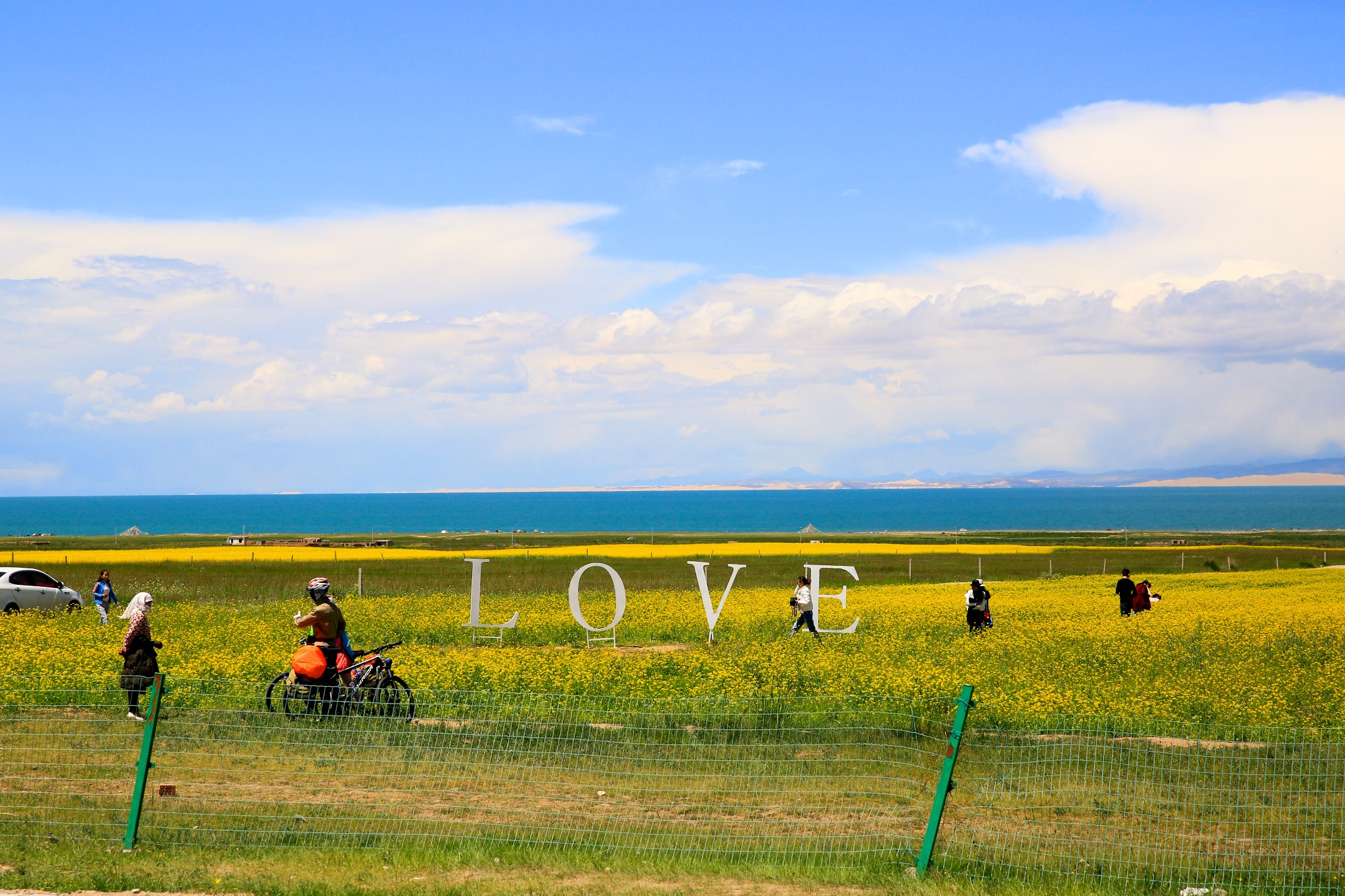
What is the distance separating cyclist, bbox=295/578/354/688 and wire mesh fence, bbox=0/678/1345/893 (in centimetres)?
72

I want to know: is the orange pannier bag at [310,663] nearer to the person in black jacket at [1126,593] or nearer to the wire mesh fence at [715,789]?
the wire mesh fence at [715,789]

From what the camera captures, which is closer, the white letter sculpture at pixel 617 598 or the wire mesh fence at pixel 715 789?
the wire mesh fence at pixel 715 789

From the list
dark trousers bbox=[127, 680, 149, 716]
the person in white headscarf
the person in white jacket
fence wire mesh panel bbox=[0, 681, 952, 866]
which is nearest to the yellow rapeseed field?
the person in white jacket

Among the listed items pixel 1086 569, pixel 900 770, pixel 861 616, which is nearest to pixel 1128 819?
pixel 900 770

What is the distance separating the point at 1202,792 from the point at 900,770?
302 centimetres

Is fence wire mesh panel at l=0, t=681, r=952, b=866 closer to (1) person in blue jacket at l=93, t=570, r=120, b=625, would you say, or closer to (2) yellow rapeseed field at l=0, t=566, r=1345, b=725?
(2) yellow rapeseed field at l=0, t=566, r=1345, b=725

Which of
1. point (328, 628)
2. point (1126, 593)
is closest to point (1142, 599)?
point (1126, 593)

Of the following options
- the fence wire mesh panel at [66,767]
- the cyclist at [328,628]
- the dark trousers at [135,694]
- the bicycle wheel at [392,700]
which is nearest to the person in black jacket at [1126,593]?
the bicycle wheel at [392,700]

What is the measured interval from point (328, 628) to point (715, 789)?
5.75m

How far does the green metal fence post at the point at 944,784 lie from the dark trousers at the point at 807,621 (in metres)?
16.3

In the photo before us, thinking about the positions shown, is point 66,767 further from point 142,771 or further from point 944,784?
point 944,784

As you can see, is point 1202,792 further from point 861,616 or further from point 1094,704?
point 861,616

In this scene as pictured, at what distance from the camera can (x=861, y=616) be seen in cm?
2950

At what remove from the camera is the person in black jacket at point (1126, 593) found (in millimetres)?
27781
